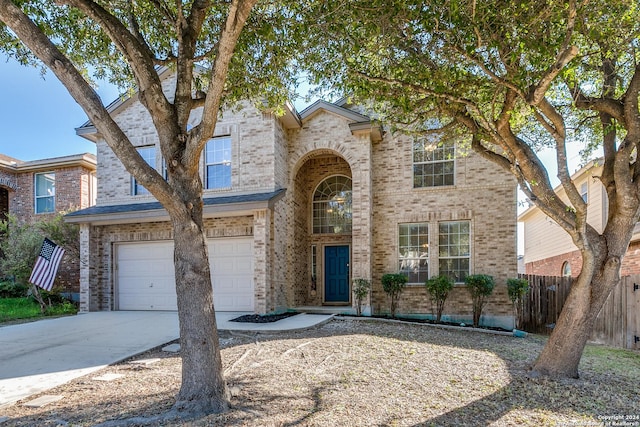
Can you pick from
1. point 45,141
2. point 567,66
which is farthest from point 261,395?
point 45,141

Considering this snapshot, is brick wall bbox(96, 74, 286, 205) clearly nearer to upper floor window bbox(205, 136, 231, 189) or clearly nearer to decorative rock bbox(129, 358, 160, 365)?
upper floor window bbox(205, 136, 231, 189)

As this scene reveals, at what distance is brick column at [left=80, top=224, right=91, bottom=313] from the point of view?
39.3 feet

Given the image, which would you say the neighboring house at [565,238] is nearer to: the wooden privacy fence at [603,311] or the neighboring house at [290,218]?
the wooden privacy fence at [603,311]

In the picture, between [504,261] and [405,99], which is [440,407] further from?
[504,261]

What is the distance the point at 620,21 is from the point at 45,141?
20078mm

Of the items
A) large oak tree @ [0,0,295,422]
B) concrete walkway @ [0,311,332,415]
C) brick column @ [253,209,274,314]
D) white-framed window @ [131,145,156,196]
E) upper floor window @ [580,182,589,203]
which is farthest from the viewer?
upper floor window @ [580,182,589,203]

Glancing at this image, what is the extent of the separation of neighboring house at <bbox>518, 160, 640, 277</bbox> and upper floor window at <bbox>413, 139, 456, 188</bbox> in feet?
11.9

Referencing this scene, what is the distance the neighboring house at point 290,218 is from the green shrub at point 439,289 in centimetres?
68

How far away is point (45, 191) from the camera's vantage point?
16188mm

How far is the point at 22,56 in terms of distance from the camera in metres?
6.82

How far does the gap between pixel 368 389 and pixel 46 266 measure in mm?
10795

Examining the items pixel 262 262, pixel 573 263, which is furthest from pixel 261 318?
pixel 573 263

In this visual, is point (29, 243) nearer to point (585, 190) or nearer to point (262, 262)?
point (262, 262)

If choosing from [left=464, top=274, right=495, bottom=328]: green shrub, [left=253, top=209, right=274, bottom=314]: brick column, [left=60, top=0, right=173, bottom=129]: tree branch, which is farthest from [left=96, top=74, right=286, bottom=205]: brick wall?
[left=464, top=274, right=495, bottom=328]: green shrub
